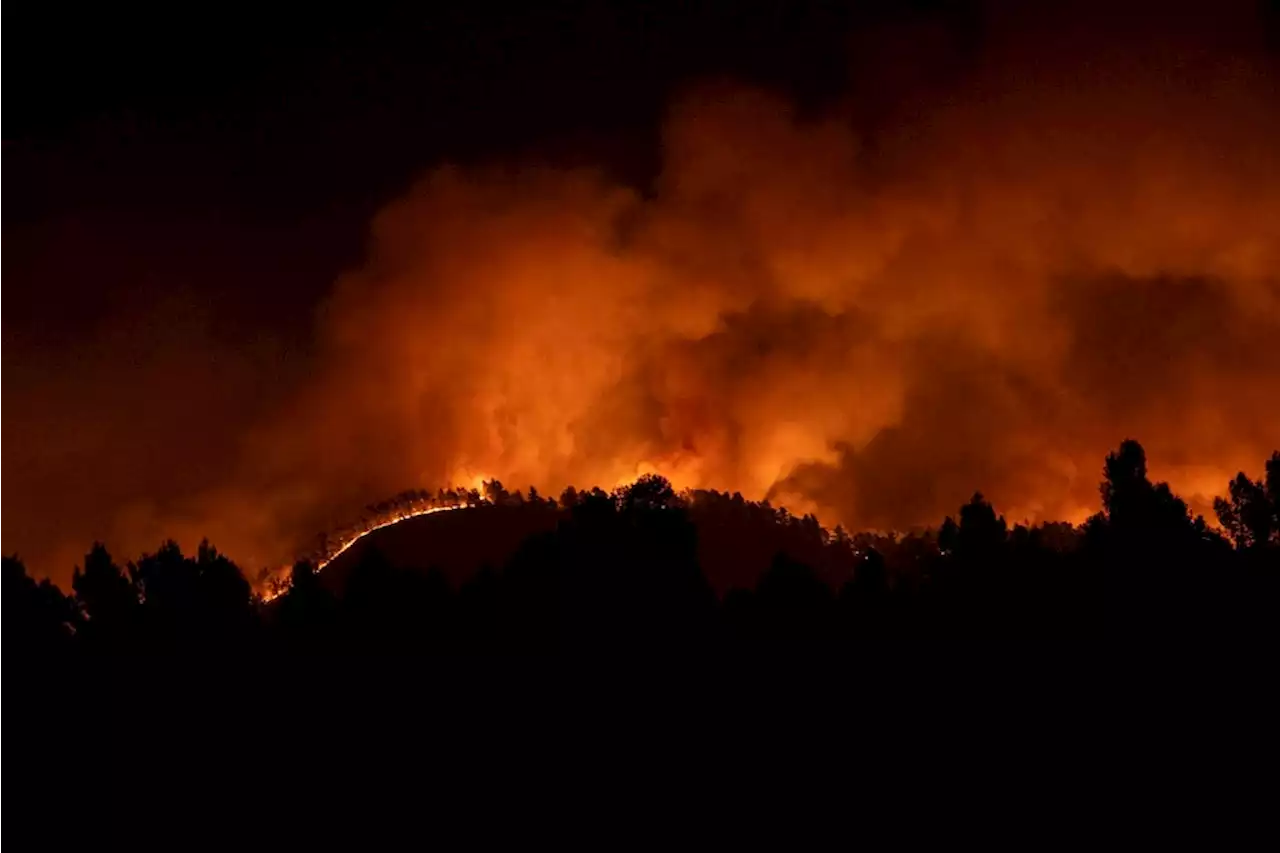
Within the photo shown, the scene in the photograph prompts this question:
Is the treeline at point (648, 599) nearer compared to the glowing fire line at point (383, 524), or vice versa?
the treeline at point (648, 599)

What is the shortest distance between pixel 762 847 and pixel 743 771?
883 mm

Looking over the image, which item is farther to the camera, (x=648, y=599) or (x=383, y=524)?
(x=383, y=524)

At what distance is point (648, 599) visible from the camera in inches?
647

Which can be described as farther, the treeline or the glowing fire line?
the glowing fire line

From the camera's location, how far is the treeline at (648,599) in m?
16.1

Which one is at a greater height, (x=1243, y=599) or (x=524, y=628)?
(x=524, y=628)

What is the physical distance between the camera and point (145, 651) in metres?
16.1

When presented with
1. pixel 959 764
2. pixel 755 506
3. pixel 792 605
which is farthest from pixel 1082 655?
Answer: pixel 755 506

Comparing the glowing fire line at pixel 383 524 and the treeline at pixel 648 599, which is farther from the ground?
the glowing fire line at pixel 383 524

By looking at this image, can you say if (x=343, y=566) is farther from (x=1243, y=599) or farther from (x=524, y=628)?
(x=1243, y=599)

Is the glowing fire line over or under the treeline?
over

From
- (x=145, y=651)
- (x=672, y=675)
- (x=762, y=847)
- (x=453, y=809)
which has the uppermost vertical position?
(x=145, y=651)

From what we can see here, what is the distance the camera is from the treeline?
1612cm

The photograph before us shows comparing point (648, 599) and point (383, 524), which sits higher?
point (383, 524)
